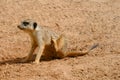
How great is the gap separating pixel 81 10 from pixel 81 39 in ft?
6.28

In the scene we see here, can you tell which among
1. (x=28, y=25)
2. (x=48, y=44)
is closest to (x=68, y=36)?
(x=48, y=44)

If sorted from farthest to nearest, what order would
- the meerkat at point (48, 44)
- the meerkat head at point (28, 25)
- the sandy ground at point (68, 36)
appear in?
1. the meerkat at point (48, 44)
2. the meerkat head at point (28, 25)
3. the sandy ground at point (68, 36)

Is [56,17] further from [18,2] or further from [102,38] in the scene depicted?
[102,38]

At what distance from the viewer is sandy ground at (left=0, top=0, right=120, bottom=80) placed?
20.5 feet

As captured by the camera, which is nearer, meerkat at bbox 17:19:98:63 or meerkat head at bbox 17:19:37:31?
meerkat head at bbox 17:19:37:31

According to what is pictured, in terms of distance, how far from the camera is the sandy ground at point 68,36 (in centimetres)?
626

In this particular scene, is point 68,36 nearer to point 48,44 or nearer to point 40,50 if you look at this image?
point 48,44

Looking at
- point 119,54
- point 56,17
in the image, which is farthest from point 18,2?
point 119,54

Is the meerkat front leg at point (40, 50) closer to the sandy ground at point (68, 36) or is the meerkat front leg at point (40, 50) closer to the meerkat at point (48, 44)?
the meerkat at point (48, 44)

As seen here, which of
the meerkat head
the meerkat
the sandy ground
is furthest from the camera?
the meerkat

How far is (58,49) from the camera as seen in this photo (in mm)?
7207

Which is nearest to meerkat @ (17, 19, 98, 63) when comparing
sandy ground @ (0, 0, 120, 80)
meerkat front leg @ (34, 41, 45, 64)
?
meerkat front leg @ (34, 41, 45, 64)

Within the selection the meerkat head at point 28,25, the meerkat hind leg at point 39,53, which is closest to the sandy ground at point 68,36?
the meerkat hind leg at point 39,53

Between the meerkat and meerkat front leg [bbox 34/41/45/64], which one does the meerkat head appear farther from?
meerkat front leg [bbox 34/41/45/64]
